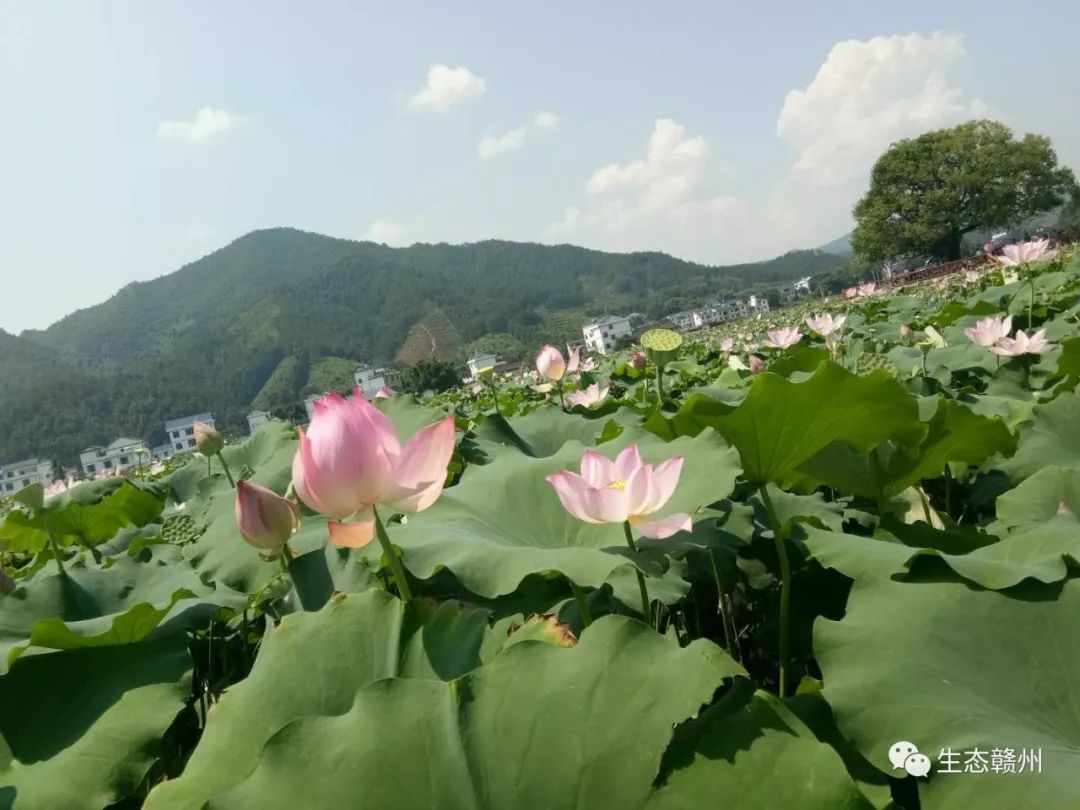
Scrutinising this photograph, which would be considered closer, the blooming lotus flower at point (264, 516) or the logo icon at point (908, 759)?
the logo icon at point (908, 759)

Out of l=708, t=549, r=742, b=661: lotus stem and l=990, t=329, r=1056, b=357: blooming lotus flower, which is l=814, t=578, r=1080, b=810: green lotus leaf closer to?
l=708, t=549, r=742, b=661: lotus stem

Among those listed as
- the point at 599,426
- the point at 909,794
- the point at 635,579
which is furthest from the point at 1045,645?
the point at 599,426

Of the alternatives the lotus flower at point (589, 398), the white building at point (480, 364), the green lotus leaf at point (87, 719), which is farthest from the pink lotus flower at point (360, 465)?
the white building at point (480, 364)

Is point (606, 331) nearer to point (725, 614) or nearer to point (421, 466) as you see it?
point (725, 614)

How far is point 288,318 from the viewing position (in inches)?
4515

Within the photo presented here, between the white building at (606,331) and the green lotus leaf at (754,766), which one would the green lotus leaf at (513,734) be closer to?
the green lotus leaf at (754,766)

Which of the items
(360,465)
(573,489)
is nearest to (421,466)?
(360,465)

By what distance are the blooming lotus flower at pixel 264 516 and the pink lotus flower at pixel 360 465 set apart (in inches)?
4.0

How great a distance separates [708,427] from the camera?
1.21 metres

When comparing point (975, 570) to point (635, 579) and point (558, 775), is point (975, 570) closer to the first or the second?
point (635, 579)

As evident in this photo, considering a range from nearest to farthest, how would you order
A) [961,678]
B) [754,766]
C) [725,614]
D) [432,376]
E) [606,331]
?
[754,766], [961,678], [725,614], [432,376], [606,331]

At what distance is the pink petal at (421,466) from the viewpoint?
35.7 inches

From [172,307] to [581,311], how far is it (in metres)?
78.0

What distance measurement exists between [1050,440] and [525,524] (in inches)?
40.0
